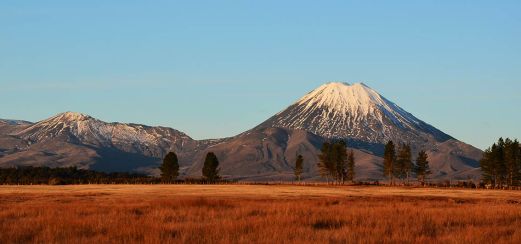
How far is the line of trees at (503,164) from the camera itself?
152500 millimetres

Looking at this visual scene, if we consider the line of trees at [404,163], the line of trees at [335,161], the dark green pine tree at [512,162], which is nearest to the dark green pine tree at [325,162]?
the line of trees at [335,161]

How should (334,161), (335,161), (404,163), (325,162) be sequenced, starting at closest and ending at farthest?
(404,163) < (335,161) < (334,161) < (325,162)

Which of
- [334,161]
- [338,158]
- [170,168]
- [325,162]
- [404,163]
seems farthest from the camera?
[325,162]

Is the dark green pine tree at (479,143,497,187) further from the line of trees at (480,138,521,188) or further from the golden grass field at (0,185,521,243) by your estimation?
the golden grass field at (0,185,521,243)

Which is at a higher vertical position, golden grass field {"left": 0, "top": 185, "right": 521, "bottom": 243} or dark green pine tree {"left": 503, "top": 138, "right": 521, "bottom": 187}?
dark green pine tree {"left": 503, "top": 138, "right": 521, "bottom": 187}

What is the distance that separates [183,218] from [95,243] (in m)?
10.7

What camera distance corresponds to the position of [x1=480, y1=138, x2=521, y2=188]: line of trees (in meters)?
152

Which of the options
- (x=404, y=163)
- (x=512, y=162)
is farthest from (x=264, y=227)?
(x=404, y=163)

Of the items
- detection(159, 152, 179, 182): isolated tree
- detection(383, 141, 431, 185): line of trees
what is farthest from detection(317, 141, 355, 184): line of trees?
detection(159, 152, 179, 182): isolated tree

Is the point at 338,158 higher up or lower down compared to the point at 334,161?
higher up

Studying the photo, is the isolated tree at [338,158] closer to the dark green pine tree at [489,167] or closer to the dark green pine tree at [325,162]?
the dark green pine tree at [325,162]

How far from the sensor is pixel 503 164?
15562cm

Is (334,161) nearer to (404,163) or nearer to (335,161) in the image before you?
(335,161)

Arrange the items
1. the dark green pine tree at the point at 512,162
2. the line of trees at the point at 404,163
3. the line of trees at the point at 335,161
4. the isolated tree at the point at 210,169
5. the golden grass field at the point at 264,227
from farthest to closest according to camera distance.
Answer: the line of trees at the point at 335,161 → the isolated tree at the point at 210,169 → the line of trees at the point at 404,163 → the dark green pine tree at the point at 512,162 → the golden grass field at the point at 264,227
